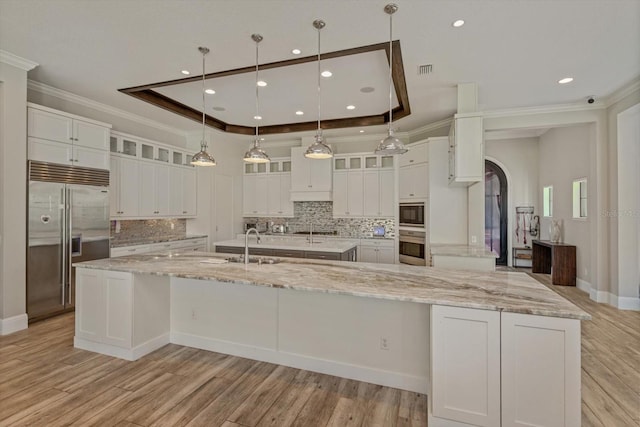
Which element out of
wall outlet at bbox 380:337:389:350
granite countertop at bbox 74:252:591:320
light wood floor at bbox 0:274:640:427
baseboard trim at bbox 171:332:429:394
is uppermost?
granite countertop at bbox 74:252:591:320

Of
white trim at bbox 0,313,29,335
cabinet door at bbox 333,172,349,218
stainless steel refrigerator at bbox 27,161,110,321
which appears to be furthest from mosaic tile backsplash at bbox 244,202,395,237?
white trim at bbox 0,313,29,335

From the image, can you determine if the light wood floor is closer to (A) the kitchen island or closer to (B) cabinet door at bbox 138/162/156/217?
(A) the kitchen island

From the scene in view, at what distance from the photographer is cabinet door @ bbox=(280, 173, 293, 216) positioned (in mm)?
6941

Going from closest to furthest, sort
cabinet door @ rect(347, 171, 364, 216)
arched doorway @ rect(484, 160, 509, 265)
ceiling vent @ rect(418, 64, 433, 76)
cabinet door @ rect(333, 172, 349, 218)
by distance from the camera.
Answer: ceiling vent @ rect(418, 64, 433, 76) → cabinet door @ rect(347, 171, 364, 216) → cabinet door @ rect(333, 172, 349, 218) → arched doorway @ rect(484, 160, 509, 265)

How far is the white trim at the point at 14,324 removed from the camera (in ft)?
11.0

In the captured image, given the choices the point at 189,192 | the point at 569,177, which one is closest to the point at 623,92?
the point at 569,177

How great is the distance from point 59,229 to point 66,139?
119 centimetres

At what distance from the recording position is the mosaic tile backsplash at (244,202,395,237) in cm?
668

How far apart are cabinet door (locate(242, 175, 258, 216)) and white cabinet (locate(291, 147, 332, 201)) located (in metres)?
1.10

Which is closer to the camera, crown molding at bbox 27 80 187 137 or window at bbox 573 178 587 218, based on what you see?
crown molding at bbox 27 80 187 137

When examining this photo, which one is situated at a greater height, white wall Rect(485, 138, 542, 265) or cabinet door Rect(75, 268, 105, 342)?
white wall Rect(485, 138, 542, 265)

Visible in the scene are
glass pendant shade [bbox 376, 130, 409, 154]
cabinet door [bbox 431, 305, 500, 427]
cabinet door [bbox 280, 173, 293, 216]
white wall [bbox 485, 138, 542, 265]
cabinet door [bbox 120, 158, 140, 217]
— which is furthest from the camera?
white wall [bbox 485, 138, 542, 265]

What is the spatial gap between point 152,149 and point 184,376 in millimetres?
4304

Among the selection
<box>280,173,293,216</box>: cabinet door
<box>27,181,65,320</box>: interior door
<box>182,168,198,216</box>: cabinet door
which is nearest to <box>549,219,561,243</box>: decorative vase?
<box>280,173,293,216</box>: cabinet door
